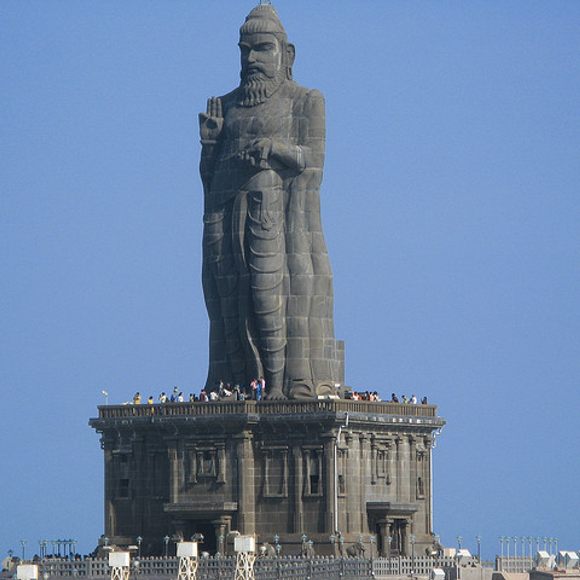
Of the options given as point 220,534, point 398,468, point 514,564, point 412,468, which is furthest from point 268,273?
point 514,564

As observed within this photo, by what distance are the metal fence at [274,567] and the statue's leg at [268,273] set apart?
10.7 metres

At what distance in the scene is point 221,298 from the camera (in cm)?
Result: 13788

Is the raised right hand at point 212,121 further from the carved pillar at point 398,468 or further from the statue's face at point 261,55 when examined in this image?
the carved pillar at point 398,468

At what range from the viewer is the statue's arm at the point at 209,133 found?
138 m

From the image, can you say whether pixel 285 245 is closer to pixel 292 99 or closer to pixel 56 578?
pixel 292 99

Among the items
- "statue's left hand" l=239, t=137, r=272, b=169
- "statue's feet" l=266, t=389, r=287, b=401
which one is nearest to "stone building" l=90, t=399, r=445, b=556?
"statue's feet" l=266, t=389, r=287, b=401

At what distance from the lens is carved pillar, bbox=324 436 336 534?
132 metres

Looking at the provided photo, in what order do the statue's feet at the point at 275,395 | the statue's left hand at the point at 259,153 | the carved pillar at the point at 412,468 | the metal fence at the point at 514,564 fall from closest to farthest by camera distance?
the statue's feet at the point at 275,395
the statue's left hand at the point at 259,153
the metal fence at the point at 514,564
the carved pillar at the point at 412,468

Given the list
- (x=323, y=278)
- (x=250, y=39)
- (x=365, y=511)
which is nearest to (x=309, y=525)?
(x=365, y=511)

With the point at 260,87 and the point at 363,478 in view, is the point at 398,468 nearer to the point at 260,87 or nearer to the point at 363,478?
the point at 363,478

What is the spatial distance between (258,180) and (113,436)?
516 inches

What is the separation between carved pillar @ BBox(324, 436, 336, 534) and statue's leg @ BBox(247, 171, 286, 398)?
16.7 ft

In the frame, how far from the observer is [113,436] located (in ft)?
452

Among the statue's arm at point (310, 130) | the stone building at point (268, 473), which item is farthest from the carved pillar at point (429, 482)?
the statue's arm at point (310, 130)
